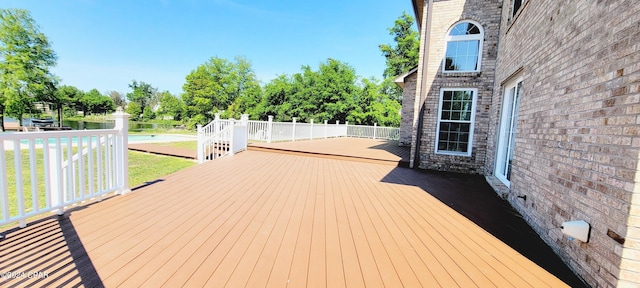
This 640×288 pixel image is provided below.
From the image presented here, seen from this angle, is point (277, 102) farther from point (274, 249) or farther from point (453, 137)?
point (274, 249)

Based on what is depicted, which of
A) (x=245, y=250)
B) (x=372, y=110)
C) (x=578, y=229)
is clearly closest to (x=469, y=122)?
(x=578, y=229)

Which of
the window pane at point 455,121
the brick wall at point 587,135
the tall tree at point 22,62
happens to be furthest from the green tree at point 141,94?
the brick wall at point 587,135

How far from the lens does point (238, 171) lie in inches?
214

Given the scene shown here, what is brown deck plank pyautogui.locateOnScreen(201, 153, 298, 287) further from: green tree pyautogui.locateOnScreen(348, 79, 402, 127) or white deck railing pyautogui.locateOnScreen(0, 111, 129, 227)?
green tree pyautogui.locateOnScreen(348, 79, 402, 127)

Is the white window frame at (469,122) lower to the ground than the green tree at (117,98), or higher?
lower

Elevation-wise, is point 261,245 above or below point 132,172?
above

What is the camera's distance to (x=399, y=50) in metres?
26.6

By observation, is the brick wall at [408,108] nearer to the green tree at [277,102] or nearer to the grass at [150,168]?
the grass at [150,168]

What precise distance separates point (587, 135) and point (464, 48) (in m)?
5.22

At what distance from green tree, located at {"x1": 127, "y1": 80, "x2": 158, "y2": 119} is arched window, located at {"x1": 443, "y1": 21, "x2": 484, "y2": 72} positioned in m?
76.0

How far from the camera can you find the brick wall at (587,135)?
5.14 ft

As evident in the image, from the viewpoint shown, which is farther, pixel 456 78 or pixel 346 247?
pixel 456 78

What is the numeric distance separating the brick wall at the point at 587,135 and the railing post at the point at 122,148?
4920 millimetres

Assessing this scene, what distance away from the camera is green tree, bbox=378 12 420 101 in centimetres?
2537
